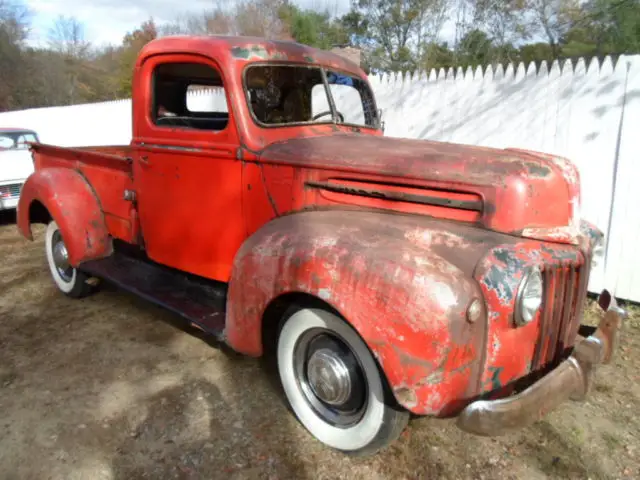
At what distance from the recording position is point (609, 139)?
3908 mm

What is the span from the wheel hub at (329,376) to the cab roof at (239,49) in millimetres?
1702

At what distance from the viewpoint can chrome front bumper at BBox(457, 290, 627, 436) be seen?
1.65 m

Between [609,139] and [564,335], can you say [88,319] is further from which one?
[609,139]

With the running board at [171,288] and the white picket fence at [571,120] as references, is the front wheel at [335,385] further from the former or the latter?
the white picket fence at [571,120]

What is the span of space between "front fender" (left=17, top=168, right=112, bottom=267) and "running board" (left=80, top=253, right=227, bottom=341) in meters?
0.11

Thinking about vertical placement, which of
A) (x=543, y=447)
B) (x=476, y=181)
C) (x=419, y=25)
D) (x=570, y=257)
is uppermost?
(x=419, y=25)

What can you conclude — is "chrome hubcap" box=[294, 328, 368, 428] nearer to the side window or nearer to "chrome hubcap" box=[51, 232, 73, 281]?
the side window

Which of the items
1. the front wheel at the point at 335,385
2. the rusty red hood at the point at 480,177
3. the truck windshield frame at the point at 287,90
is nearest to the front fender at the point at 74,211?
the truck windshield frame at the point at 287,90

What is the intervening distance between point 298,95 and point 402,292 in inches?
67.2

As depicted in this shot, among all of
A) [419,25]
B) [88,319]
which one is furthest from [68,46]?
[88,319]

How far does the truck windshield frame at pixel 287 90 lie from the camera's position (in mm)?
2707

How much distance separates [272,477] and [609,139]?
3.69 meters


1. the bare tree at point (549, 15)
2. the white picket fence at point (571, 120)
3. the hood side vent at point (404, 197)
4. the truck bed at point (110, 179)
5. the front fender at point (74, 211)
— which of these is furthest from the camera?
the bare tree at point (549, 15)

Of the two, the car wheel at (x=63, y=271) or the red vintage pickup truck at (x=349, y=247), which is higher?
the red vintage pickup truck at (x=349, y=247)
